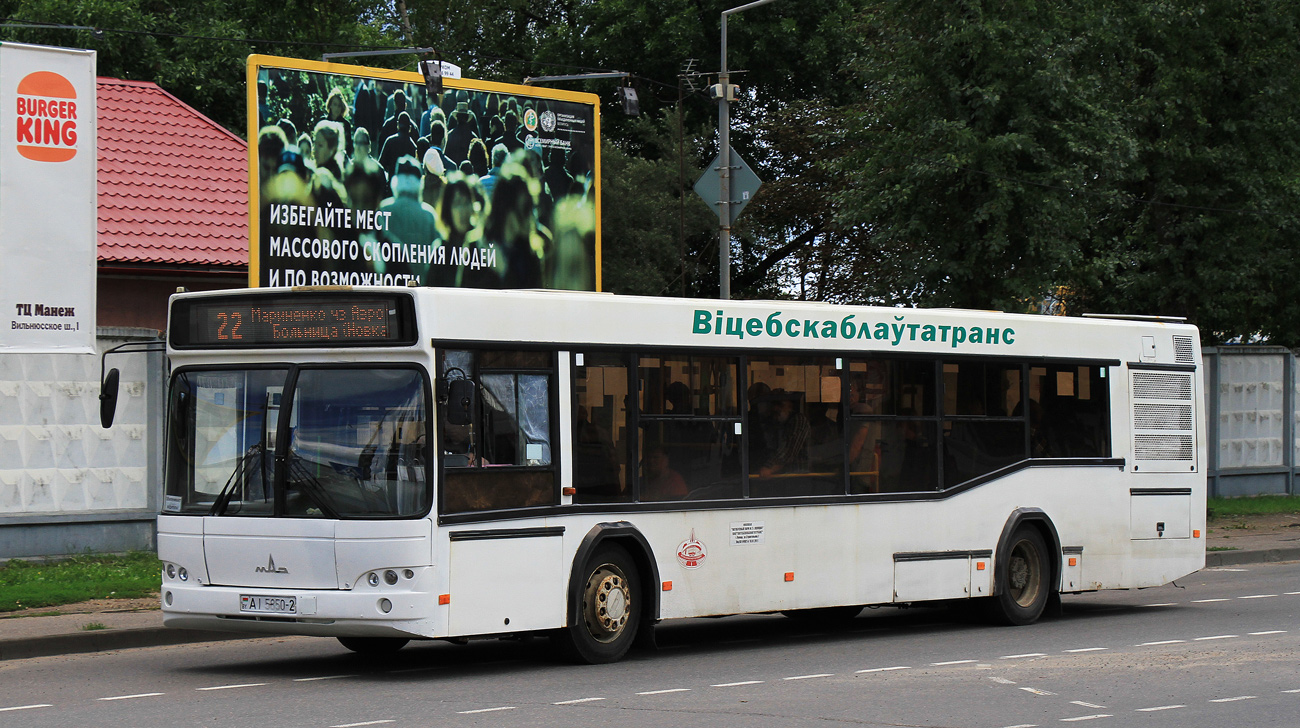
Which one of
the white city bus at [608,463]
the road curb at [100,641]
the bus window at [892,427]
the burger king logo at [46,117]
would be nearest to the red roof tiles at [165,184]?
the burger king logo at [46,117]

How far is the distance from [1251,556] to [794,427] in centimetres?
1158

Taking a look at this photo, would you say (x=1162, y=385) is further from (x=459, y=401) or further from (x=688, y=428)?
(x=459, y=401)

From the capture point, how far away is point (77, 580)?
634 inches

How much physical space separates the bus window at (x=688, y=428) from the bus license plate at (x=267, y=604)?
2.75m

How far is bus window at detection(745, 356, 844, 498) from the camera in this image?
42.5ft

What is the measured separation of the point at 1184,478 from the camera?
53.6 feet

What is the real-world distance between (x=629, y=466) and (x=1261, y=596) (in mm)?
8542

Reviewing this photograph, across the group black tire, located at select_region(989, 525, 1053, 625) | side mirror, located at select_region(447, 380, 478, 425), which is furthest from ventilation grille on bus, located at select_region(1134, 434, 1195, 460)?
side mirror, located at select_region(447, 380, 478, 425)

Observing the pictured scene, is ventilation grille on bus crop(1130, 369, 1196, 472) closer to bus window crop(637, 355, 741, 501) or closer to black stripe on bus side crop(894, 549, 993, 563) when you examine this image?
black stripe on bus side crop(894, 549, 993, 563)

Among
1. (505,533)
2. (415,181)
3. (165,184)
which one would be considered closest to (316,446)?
(505,533)

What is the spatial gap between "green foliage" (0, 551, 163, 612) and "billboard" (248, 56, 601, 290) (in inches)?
129

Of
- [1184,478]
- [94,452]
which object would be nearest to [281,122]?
[94,452]

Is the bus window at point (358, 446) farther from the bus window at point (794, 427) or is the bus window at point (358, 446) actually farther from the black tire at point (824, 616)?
the black tire at point (824, 616)

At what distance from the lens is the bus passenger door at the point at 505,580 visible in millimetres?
10781
